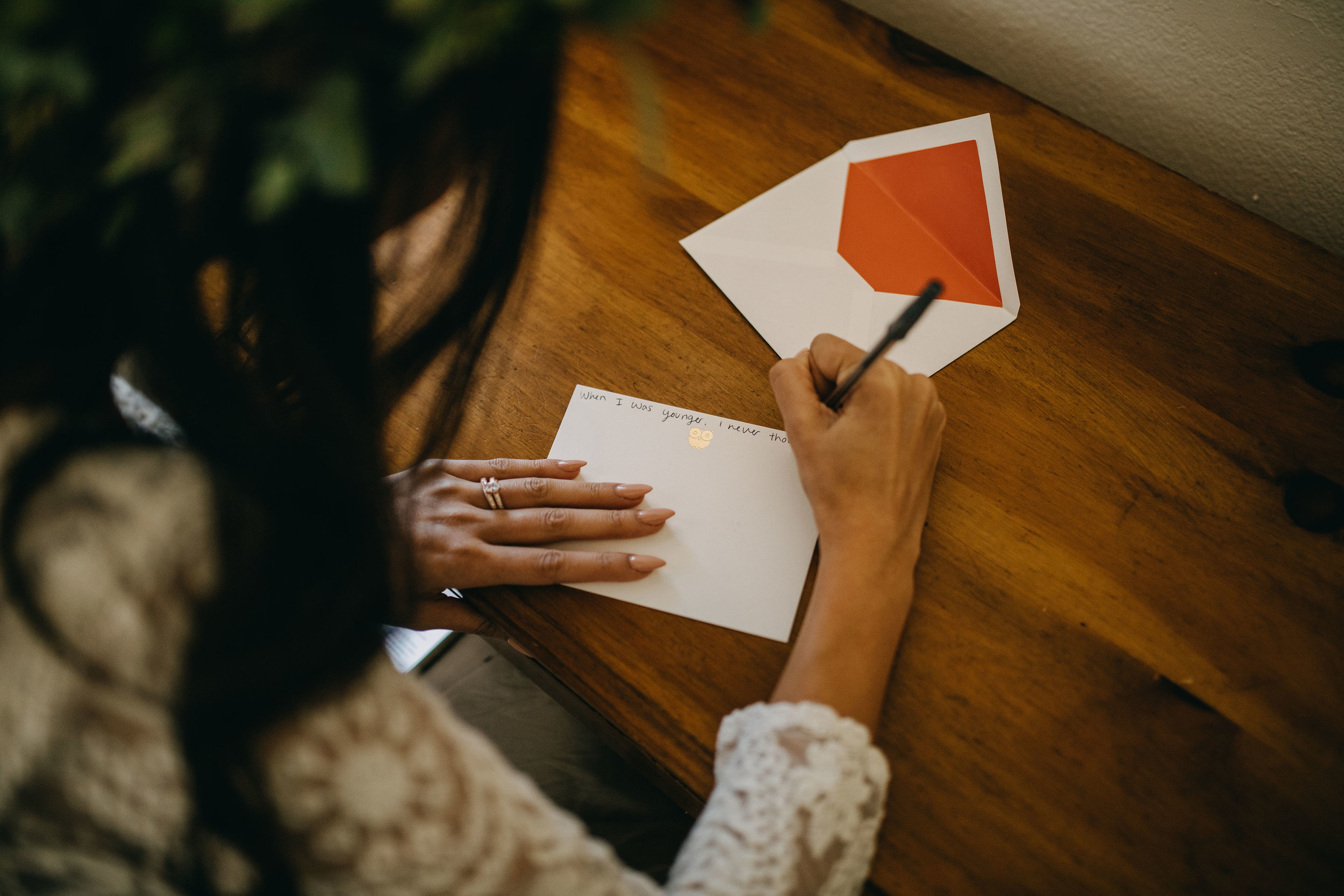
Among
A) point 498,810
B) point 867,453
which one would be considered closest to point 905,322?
point 867,453

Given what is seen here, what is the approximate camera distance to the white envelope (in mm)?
701

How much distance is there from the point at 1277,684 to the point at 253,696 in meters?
0.75

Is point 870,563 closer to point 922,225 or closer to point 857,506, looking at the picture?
point 857,506

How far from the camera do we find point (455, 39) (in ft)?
0.83

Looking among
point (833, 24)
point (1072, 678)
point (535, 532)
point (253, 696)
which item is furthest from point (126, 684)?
point (833, 24)

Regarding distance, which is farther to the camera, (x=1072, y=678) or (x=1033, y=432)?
(x=1033, y=432)

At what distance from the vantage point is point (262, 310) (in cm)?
47

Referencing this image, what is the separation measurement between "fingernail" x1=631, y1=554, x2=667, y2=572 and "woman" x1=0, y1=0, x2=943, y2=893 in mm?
164

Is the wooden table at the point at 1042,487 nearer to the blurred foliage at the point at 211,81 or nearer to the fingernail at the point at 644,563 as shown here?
the fingernail at the point at 644,563

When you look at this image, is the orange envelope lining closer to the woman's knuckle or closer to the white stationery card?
the white stationery card

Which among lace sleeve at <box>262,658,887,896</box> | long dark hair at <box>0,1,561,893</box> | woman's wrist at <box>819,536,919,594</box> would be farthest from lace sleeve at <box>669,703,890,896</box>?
long dark hair at <box>0,1,561,893</box>

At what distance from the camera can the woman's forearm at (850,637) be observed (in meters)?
0.50

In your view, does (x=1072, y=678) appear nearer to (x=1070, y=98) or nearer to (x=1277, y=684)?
(x=1277, y=684)

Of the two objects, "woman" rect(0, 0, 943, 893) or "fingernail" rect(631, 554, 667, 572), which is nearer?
"woman" rect(0, 0, 943, 893)
